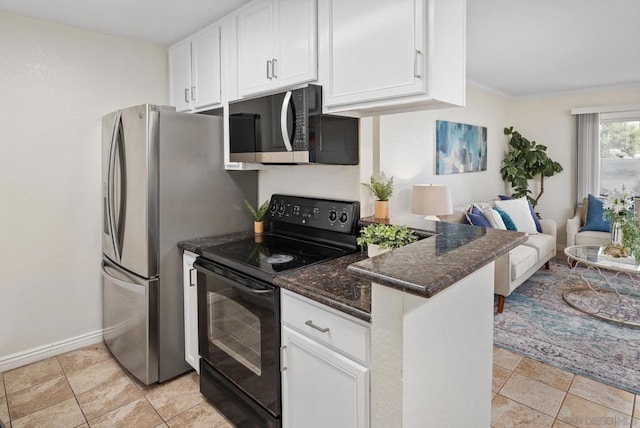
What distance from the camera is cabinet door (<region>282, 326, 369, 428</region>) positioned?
127 cm

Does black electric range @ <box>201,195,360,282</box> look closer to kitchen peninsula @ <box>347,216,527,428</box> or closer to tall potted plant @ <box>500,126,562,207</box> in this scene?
kitchen peninsula @ <box>347,216,527,428</box>

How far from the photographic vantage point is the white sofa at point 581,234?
Answer: 4.64 m

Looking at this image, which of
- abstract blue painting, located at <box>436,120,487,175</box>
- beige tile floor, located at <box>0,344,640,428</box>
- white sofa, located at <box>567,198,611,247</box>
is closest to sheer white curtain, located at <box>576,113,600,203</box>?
white sofa, located at <box>567,198,611,247</box>

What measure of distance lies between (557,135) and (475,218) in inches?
112

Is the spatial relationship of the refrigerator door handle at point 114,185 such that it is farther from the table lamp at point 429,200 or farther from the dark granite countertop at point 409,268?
the table lamp at point 429,200

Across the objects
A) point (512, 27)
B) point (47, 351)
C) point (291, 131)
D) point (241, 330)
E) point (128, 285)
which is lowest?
point (47, 351)

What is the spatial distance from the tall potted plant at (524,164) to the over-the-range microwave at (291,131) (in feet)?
13.8

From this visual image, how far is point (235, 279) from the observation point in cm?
178

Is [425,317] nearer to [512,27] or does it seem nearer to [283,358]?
[283,358]

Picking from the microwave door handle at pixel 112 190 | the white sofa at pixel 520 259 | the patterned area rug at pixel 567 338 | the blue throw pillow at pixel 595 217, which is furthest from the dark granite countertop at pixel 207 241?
the blue throw pillow at pixel 595 217

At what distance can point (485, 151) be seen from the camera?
5.05 metres

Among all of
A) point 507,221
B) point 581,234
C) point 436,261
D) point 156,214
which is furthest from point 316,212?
point 581,234

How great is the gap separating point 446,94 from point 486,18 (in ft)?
5.32

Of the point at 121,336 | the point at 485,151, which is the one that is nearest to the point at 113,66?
the point at 121,336
